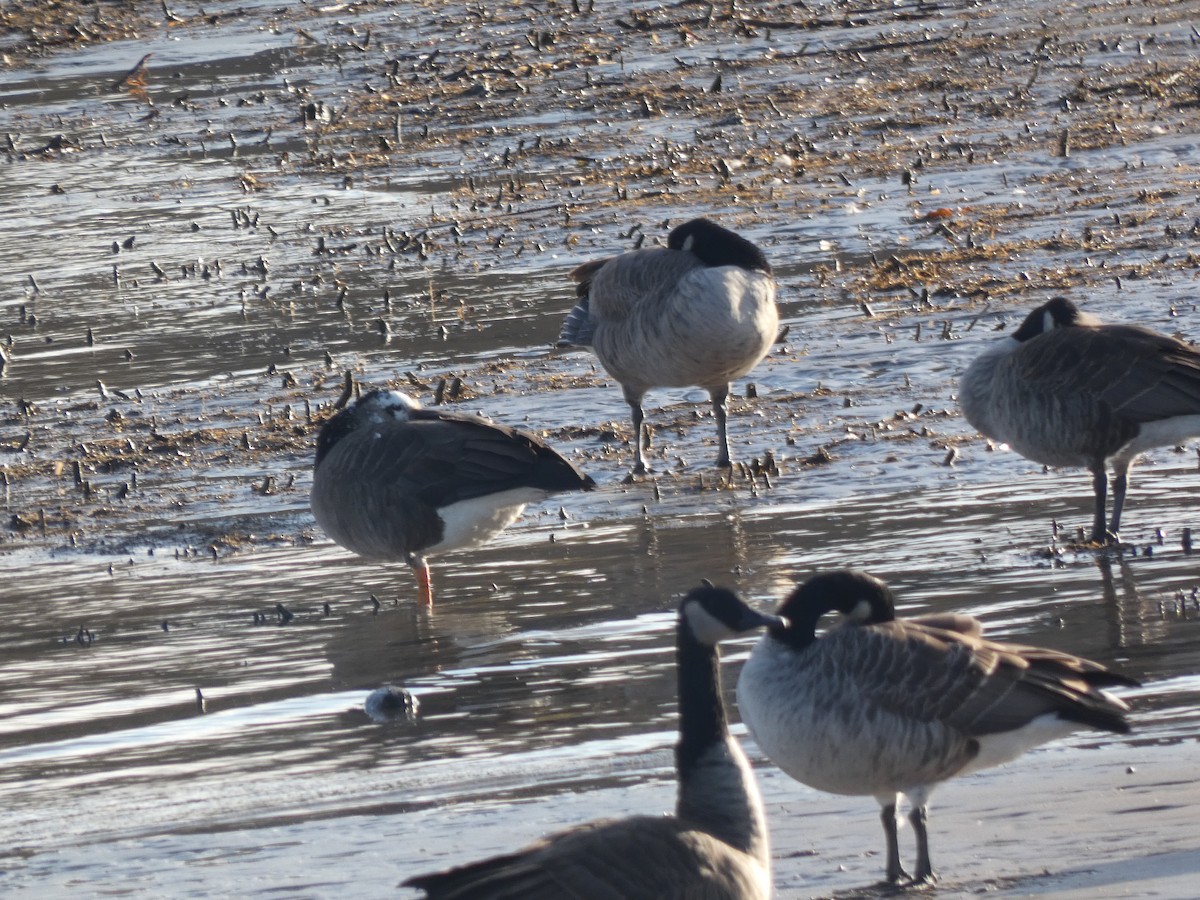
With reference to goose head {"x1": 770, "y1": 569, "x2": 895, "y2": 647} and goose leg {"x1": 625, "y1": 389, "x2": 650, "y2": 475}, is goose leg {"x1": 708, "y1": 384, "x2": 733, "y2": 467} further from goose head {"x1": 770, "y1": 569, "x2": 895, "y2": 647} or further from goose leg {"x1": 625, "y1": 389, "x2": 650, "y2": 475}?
Answer: goose head {"x1": 770, "y1": 569, "x2": 895, "y2": 647}

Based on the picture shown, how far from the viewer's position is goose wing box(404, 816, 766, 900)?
4.27 meters

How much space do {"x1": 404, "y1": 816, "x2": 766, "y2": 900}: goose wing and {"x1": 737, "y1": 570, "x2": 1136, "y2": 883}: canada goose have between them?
0.71 meters

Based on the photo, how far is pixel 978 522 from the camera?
Answer: 8.73 m

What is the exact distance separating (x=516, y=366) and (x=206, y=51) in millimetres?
14201

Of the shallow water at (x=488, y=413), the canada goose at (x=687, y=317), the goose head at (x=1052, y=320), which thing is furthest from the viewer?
the canada goose at (x=687, y=317)

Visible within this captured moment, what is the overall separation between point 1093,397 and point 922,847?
320 cm

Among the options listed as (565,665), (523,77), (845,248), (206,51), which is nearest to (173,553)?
(565,665)

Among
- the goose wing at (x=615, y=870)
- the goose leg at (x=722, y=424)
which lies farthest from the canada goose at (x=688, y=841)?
the goose leg at (x=722, y=424)

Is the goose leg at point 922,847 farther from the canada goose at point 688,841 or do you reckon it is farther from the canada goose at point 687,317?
the canada goose at point 687,317

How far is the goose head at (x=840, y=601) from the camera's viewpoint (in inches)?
221

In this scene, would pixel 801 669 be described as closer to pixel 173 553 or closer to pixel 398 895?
pixel 398 895

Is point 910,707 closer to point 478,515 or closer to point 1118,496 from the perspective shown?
point 1118,496

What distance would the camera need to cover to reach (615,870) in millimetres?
4406

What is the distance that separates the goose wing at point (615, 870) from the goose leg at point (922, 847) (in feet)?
2.67
